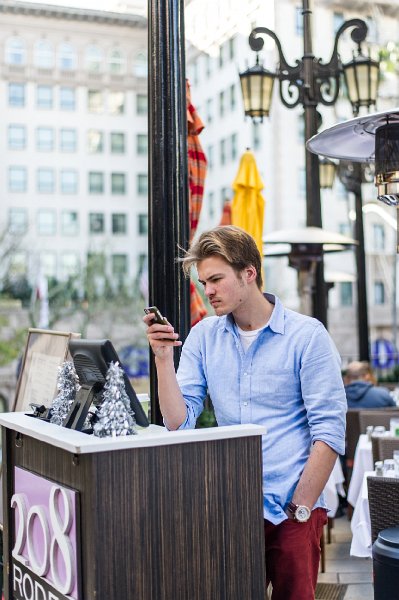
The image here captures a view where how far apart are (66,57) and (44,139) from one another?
28.9 feet

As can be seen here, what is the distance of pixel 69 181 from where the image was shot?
215ft

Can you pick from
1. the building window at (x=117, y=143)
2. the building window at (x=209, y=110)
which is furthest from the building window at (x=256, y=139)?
the building window at (x=117, y=143)

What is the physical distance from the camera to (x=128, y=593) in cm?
229

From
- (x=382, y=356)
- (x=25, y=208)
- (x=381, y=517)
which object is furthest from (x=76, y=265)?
(x=381, y=517)

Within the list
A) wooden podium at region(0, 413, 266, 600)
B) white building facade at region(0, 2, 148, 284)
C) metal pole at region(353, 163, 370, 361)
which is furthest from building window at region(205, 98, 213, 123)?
wooden podium at region(0, 413, 266, 600)

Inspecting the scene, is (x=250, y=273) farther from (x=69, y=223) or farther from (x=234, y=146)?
(x=69, y=223)

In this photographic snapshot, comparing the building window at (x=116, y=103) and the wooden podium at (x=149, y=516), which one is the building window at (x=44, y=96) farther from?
the wooden podium at (x=149, y=516)

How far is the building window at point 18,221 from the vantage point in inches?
2301

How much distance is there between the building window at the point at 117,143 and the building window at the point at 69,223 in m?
7.21

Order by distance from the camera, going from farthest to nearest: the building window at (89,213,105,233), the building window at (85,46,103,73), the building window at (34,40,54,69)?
the building window at (85,46,103,73)
the building window at (34,40,54,69)
the building window at (89,213,105,233)

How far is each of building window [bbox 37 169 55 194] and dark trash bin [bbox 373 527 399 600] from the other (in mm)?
63533

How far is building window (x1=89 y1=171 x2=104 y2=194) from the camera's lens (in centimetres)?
6650

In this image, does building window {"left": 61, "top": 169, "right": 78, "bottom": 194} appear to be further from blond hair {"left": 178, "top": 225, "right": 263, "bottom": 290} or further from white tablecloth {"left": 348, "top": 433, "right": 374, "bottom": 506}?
blond hair {"left": 178, "top": 225, "right": 263, "bottom": 290}

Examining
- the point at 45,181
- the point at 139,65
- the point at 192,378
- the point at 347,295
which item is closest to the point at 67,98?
the point at 45,181
